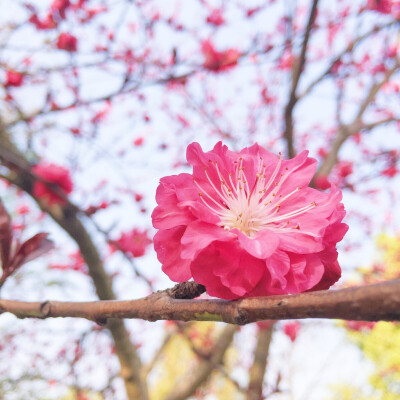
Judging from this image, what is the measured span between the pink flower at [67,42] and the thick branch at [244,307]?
252 cm

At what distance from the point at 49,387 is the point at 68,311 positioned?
14.2ft

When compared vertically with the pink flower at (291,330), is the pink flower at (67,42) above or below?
above

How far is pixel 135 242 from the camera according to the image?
301cm

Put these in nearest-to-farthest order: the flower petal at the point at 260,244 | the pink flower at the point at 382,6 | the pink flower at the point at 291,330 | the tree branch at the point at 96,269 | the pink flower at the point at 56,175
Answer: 1. the flower petal at the point at 260,244
2. the tree branch at the point at 96,269
3. the pink flower at the point at 56,175
4. the pink flower at the point at 382,6
5. the pink flower at the point at 291,330

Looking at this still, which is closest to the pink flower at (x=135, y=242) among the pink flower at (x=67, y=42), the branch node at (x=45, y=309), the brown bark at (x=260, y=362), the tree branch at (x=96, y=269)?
the tree branch at (x=96, y=269)

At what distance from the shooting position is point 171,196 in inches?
29.1

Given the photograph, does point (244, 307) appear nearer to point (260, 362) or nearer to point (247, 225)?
point (247, 225)

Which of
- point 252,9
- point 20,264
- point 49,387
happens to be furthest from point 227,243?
point 49,387

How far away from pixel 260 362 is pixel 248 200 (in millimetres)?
2534

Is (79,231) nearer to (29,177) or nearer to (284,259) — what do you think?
(29,177)

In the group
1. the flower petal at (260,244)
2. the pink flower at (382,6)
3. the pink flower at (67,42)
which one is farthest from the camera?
the pink flower at (67,42)

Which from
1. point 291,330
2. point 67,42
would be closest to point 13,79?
point 67,42

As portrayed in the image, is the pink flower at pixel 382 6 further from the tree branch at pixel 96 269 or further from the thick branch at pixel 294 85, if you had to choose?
the tree branch at pixel 96 269

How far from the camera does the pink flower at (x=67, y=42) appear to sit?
2869 mm
